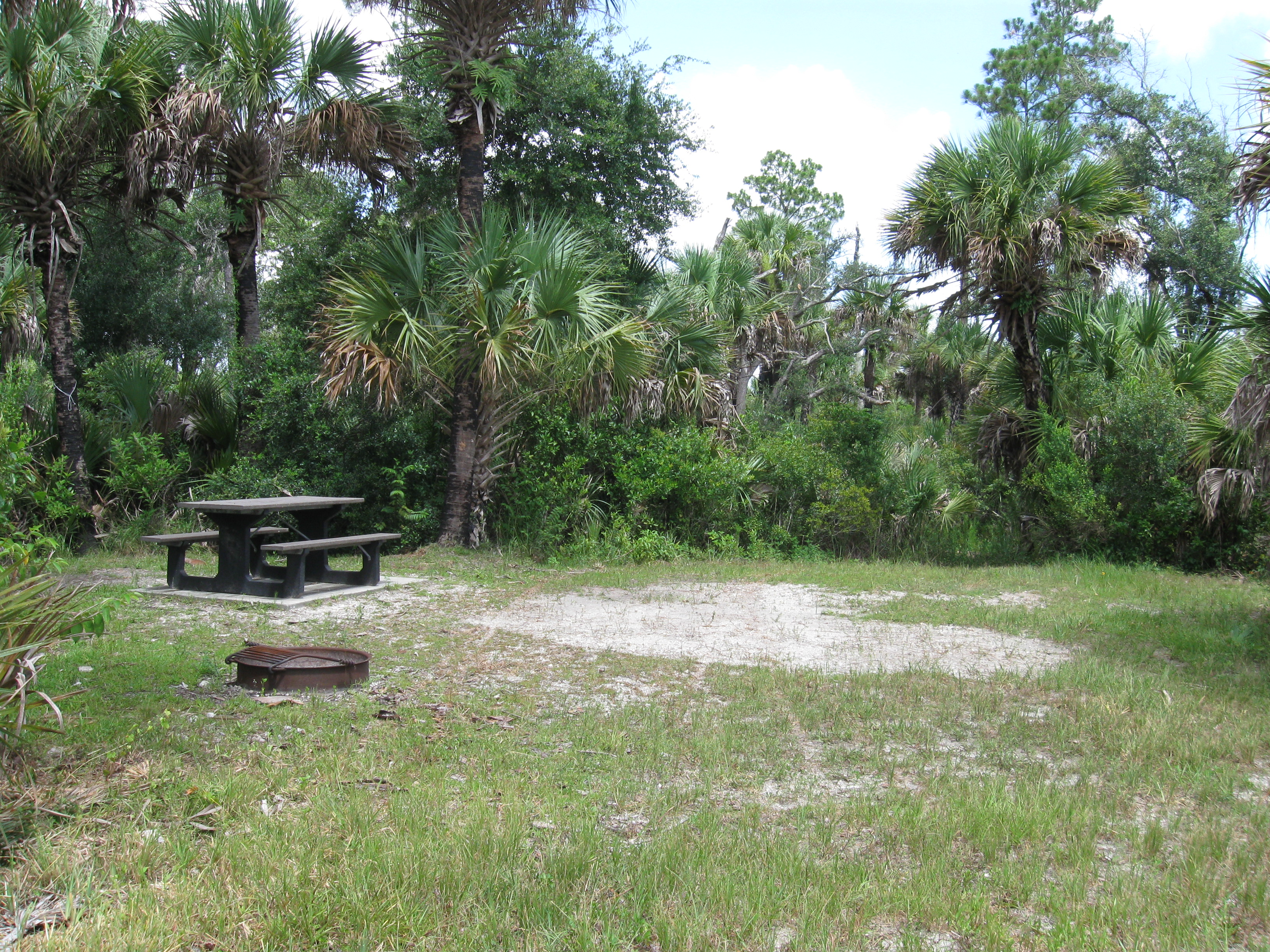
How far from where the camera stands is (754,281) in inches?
797

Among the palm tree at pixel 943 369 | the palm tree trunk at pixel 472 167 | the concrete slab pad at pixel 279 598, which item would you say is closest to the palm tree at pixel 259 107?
the palm tree trunk at pixel 472 167

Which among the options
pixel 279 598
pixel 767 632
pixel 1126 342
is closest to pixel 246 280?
pixel 279 598

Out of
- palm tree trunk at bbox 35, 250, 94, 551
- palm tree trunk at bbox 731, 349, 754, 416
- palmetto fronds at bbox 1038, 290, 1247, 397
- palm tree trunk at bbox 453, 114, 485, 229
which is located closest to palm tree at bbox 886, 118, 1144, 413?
palmetto fronds at bbox 1038, 290, 1247, 397

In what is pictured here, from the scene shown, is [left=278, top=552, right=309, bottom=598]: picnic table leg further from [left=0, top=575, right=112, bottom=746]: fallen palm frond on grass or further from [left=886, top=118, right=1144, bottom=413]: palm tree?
[left=886, top=118, right=1144, bottom=413]: palm tree

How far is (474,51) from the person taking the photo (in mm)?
12969

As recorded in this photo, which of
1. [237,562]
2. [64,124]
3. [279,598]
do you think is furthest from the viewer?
[64,124]

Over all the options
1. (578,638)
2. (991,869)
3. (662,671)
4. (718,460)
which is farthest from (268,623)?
(718,460)

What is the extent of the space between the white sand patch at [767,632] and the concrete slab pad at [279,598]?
5.48ft

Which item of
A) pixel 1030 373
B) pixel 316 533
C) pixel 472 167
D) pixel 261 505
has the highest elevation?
pixel 472 167

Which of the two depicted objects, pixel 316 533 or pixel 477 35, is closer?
pixel 316 533

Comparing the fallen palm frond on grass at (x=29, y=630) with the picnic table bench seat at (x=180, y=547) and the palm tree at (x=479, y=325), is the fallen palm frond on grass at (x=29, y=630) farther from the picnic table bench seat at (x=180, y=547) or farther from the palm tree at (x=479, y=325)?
the palm tree at (x=479, y=325)

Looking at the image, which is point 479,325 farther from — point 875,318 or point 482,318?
point 875,318

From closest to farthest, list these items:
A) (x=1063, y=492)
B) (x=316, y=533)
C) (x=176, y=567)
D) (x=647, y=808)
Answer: (x=647, y=808)
(x=176, y=567)
(x=316, y=533)
(x=1063, y=492)

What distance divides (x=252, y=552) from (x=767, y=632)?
5.43 metres
